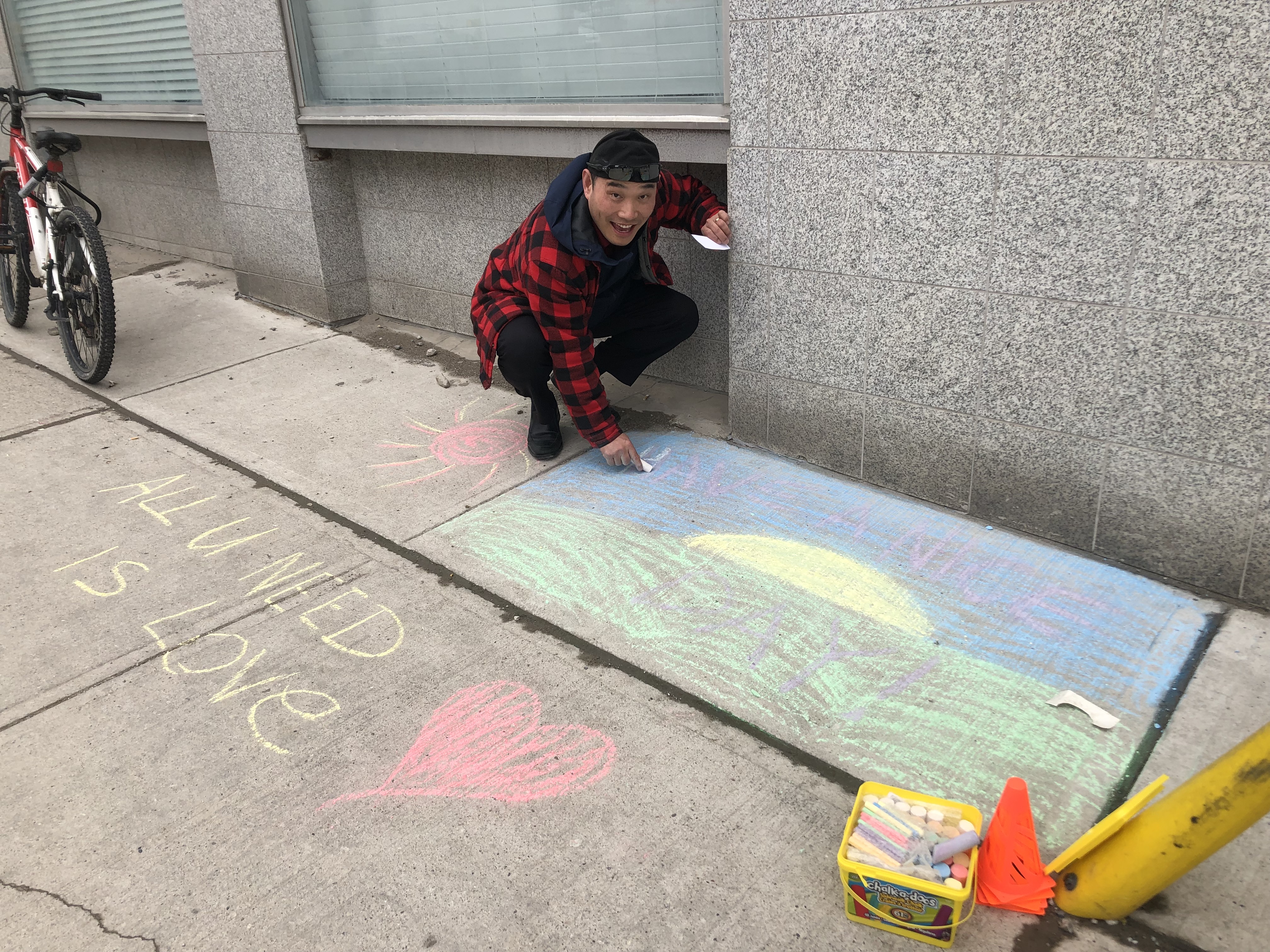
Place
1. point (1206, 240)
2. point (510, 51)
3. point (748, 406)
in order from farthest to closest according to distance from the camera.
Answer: point (510, 51), point (748, 406), point (1206, 240)

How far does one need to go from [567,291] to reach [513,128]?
4.33ft

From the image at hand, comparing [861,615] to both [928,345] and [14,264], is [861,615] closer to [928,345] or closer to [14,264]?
[928,345]

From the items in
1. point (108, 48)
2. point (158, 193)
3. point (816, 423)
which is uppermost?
point (108, 48)

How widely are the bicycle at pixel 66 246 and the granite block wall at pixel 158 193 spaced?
4.81 ft

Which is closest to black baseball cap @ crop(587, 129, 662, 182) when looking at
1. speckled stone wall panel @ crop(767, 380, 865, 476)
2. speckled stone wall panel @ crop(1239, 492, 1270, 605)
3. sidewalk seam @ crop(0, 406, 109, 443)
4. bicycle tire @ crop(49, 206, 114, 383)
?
speckled stone wall panel @ crop(767, 380, 865, 476)

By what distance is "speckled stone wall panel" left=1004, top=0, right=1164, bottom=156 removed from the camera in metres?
2.58

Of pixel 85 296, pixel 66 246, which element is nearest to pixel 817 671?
pixel 85 296

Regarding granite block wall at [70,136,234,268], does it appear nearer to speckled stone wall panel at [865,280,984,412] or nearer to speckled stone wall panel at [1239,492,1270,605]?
speckled stone wall panel at [865,280,984,412]

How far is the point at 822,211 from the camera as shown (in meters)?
3.40

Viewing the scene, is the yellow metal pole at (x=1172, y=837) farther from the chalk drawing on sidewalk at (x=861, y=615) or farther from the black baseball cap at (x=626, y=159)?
the black baseball cap at (x=626, y=159)

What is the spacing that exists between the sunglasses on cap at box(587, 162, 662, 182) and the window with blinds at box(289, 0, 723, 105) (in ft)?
2.18

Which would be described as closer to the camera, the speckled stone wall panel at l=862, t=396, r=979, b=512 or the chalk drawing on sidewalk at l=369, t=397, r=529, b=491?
the speckled stone wall panel at l=862, t=396, r=979, b=512

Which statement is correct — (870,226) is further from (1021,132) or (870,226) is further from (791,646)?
(791,646)

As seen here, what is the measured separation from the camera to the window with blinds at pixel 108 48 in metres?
Answer: 6.39
